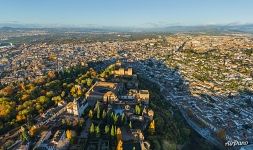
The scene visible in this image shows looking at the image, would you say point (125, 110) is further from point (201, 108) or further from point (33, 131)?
point (201, 108)

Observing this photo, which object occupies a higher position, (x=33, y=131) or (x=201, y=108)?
(x=33, y=131)

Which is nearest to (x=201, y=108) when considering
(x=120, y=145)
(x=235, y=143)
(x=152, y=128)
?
(x=235, y=143)

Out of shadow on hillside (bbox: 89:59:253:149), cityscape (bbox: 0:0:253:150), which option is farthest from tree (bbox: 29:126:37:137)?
shadow on hillside (bbox: 89:59:253:149)

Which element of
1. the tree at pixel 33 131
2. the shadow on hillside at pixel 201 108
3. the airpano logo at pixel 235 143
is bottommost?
Result: the airpano logo at pixel 235 143

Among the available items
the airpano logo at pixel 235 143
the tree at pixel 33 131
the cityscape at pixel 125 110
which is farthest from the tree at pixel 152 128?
the airpano logo at pixel 235 143

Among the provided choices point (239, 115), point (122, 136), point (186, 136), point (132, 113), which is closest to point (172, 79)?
point (239, 115)

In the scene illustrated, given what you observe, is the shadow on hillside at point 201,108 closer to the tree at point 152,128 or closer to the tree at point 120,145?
the tree at point 152,128

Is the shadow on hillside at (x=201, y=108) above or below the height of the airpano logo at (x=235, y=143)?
above

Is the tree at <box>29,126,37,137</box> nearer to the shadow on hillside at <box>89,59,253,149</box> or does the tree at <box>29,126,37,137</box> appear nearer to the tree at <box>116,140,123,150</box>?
the tree at <box>116,140,123,150</box>

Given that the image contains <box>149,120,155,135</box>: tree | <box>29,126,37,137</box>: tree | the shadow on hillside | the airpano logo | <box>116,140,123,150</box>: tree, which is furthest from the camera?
the shadow on hillside

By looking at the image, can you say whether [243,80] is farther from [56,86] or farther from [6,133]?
[6,133]

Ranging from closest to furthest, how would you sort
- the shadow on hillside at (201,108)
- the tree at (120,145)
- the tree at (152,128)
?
the tree at (120,145), the tree at (152,128), the shadow on hillside at (201,108)

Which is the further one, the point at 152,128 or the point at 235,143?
the point at 235,143
